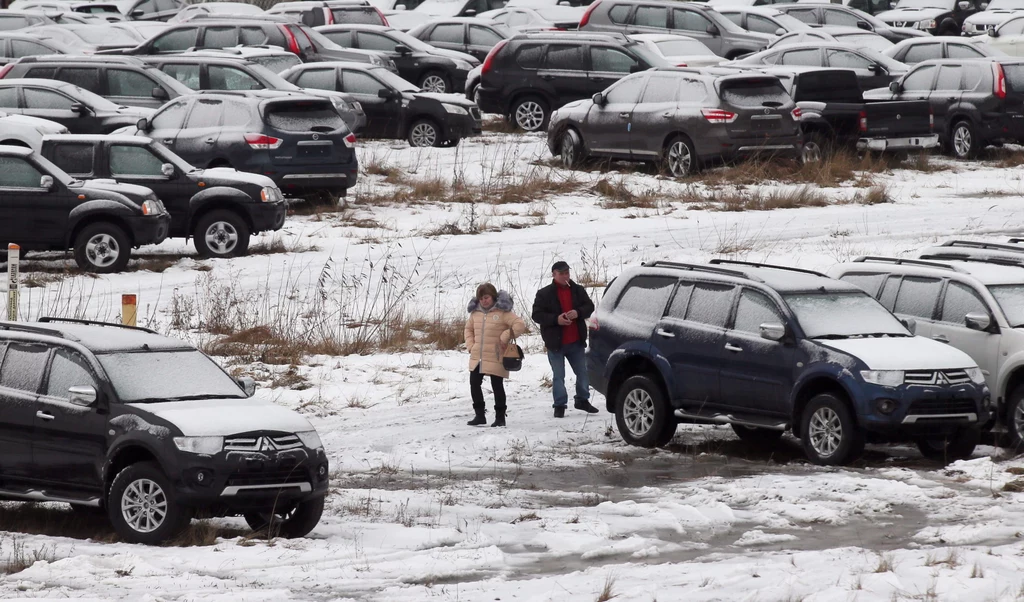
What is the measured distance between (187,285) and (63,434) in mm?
9150

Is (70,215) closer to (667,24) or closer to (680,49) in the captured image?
(680,49)

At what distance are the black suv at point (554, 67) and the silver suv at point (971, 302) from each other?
47.0 feet

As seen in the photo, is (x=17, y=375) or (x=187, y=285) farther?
(x=187, y=285)

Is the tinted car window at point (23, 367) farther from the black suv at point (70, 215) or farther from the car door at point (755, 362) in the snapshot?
the black suv at point (70, 215)

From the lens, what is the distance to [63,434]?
10875 millimetres

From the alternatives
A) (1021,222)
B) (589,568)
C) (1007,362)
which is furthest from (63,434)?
(1021,222)

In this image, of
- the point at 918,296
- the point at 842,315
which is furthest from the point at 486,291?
the point at 918,296

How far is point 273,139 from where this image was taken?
929 inches

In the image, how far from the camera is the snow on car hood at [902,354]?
12828 mm

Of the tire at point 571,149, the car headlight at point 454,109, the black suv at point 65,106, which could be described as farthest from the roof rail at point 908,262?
the car headlight at point 454,109

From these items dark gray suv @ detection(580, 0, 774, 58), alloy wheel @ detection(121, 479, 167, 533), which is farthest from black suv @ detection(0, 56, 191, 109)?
alloy wheel @ detection(121, 479, 167, 533)

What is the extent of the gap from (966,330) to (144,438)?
7.46 meters

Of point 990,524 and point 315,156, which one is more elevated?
point 315,156

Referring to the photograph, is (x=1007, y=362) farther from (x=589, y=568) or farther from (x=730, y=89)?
(x=730, y=89)
